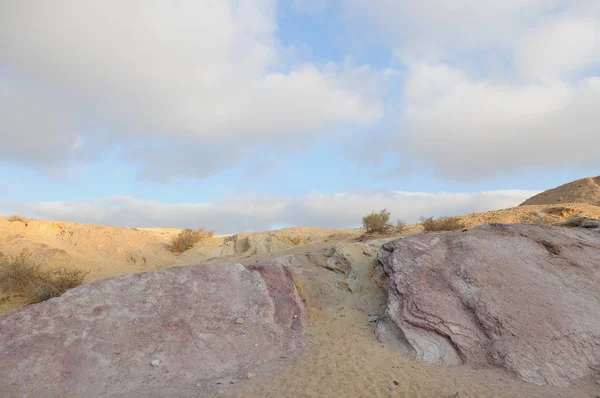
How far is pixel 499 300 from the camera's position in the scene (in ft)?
23.8

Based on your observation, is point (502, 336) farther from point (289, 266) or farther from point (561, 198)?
point (561, 198)

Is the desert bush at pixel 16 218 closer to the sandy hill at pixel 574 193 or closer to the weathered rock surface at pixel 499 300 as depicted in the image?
the weathered rock surface at pixel 499 300

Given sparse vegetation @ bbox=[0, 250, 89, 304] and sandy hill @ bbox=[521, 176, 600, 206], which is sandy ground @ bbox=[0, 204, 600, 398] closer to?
sparse vegetation @ bbox=[0, 250, 89, 304]

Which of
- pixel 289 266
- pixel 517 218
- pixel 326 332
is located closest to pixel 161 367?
Result: pixel 326 332

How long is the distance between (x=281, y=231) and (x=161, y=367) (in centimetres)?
1171

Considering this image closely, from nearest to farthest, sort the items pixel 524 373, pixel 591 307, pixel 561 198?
pixel 524 373 → pixel 591 307 → pixel 561 198

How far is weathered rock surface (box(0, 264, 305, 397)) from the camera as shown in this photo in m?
5.64

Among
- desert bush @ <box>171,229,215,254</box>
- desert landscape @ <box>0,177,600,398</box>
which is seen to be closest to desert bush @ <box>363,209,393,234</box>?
desert landscape @ <box>0,177,600,398</box>

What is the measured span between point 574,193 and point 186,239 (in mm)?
24474

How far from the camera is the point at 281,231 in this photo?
17.7 metres

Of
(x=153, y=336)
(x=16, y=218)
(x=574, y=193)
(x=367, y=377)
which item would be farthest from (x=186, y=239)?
(x=574, y=193)

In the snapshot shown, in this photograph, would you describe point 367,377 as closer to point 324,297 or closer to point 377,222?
point 324,297

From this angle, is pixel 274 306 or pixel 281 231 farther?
pixel 281 231

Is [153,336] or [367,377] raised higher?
[153,336]
